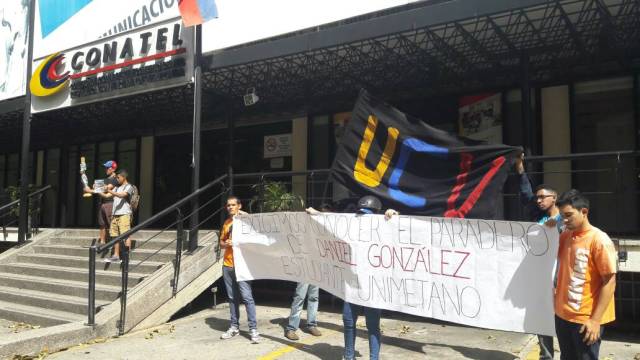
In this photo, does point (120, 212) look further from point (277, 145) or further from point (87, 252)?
point (277, 145)

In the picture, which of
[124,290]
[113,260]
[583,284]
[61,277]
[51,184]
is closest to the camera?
[583,284]

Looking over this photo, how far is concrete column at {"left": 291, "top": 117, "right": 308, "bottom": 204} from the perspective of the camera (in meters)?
12.1

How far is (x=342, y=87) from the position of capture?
34.8 ft

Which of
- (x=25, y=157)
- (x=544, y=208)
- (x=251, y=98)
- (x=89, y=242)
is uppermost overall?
(x=251, y=98)

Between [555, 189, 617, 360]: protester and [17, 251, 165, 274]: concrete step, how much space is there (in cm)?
598

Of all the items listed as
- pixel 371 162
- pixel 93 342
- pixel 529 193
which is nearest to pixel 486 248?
pixel 529 193

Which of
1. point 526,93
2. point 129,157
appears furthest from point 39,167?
point 526,93

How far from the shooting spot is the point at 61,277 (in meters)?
8.72

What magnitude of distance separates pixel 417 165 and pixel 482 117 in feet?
17.5

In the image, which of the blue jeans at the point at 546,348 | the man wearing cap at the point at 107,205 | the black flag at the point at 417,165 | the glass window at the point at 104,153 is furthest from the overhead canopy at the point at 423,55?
the blue jeans at the point at 546,348

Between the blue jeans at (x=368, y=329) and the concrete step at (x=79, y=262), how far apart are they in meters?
3.96

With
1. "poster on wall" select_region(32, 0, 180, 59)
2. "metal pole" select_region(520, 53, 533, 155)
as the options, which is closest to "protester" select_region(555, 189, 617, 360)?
"metal pole" select_region(520, 53, 533, 155)

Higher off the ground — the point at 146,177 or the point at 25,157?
the point at 25,157

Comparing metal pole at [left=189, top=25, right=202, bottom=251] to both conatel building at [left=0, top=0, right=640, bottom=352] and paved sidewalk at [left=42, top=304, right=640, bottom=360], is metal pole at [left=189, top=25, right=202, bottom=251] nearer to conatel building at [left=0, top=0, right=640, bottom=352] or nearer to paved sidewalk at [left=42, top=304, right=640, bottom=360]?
conatel building at [left=0, top=0, right=640, bottom=352]
